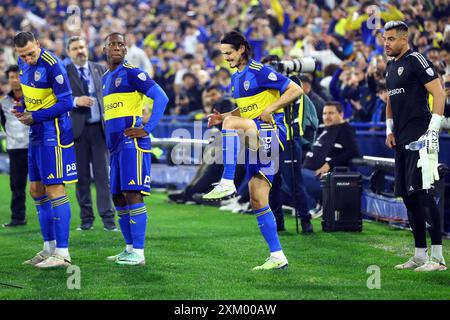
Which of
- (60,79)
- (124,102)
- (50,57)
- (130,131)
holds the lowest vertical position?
(130,131)

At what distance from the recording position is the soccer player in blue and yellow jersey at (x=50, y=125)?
9.40 metres

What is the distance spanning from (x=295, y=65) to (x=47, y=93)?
3.95 meters

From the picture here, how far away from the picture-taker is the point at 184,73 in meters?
20.5

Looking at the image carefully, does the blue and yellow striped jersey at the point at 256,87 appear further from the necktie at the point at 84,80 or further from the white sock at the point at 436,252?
the necktie at the point at 84,80

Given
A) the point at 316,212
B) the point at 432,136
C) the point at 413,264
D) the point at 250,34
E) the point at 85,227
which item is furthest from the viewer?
the point at 250,34

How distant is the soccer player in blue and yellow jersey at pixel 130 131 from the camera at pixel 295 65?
3.08m

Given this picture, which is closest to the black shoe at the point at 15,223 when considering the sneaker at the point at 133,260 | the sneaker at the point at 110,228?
the sneaker at the point at 110,228

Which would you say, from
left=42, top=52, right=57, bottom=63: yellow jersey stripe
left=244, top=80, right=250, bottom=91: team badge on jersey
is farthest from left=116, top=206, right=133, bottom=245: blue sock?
left=244, top=80, right=250, bottom=91: team badge on jersey

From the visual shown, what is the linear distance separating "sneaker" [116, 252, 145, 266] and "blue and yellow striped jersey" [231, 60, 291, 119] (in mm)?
1853

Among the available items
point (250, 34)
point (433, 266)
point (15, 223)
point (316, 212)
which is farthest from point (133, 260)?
point (250, 34)

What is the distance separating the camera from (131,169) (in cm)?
936

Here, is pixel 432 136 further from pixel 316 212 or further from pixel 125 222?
pixel 316 212
